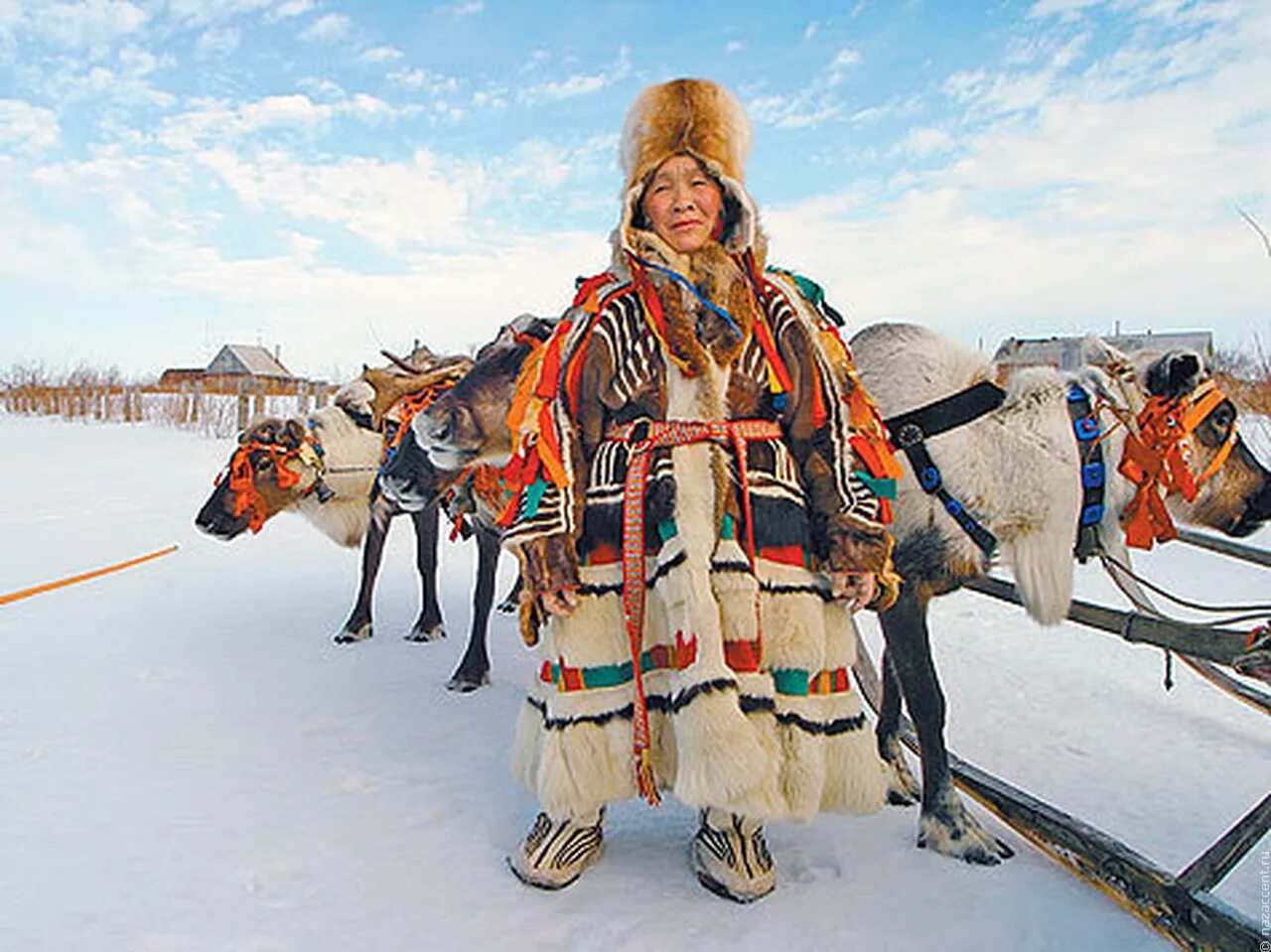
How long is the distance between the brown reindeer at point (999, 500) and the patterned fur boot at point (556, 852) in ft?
3.00

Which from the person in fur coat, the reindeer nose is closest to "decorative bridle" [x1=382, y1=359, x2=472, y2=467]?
the reindeer nose

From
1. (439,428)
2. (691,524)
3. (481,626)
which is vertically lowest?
(481,626)

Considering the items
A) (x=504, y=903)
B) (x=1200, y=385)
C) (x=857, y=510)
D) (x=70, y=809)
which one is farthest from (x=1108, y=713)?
(x=70, y=809)

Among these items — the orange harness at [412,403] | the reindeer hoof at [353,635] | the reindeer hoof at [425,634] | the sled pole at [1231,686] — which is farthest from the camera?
the reindeer hoof at [425,634]

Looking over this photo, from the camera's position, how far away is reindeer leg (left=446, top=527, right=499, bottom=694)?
3803mm

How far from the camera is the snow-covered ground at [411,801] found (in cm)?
198

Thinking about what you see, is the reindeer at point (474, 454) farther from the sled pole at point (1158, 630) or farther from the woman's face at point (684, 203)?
the sled pole at point (1158, 630)

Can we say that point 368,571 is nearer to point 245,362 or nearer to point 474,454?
point 474,454

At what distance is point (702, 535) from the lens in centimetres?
203

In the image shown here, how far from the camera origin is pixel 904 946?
6.31 ft

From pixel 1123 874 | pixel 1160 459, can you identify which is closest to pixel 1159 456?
pixel 1160 459

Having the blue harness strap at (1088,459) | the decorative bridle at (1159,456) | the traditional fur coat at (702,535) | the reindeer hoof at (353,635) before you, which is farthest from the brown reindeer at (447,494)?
the decorative bridle at (1159,456)

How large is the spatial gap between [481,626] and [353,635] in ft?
3.19

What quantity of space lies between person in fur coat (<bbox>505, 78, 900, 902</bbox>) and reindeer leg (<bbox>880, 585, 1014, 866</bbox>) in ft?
0.98
